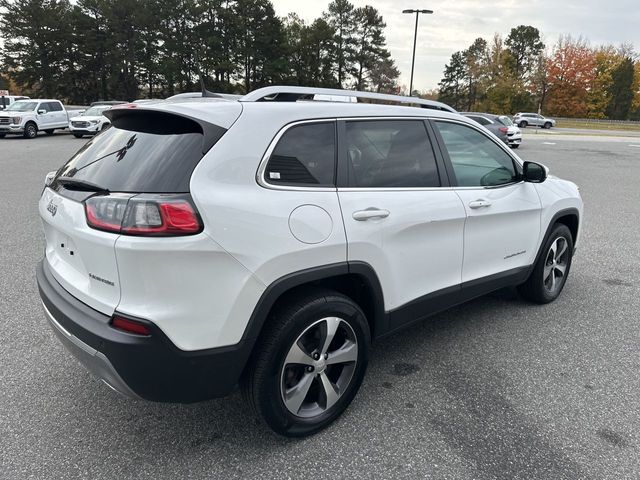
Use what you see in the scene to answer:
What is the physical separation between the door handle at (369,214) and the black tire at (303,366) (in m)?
0.42

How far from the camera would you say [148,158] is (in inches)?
81.8

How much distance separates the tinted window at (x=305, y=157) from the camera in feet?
7.27

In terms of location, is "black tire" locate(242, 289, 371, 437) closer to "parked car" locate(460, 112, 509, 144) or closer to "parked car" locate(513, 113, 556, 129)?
"parked car" locate(460, 112, 509, 144)

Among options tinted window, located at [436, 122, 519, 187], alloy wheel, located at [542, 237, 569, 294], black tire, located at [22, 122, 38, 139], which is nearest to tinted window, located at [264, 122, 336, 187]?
tinted window, located at [436, 122, 519, 187]

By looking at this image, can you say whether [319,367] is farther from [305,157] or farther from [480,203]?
[480,203]

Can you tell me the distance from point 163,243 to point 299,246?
2.03ft

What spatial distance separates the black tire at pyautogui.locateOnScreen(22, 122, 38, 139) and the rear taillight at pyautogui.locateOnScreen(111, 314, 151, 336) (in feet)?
78.5

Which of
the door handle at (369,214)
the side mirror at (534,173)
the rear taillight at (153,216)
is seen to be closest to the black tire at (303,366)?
the door handle at (369,214)

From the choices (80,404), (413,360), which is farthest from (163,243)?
(413,360)

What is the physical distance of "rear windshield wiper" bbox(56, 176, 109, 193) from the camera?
83.0 inches

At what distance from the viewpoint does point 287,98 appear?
2682 millimetres

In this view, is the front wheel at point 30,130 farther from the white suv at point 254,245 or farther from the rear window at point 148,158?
the rear window at point 148,158

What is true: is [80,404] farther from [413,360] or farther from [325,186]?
[413,360]

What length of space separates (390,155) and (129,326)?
174 centimetres
